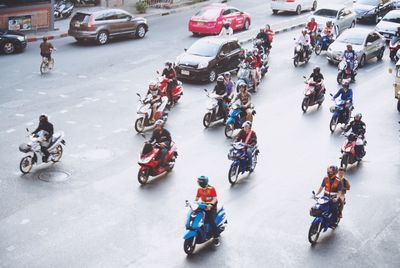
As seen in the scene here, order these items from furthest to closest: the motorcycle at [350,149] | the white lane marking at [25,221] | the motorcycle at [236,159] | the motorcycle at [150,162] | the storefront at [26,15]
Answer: the storefront at [26,15], the motorcycle at [350,149], the motorcycle at [236,159], the motorcycle at [150,162], the white lane marking at [25,221]

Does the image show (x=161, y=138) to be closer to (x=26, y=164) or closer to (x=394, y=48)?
(x=26, y=164)

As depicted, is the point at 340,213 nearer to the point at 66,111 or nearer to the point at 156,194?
the point at 156,194

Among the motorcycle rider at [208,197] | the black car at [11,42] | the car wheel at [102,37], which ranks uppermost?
the motorcycle rider at [208,197]

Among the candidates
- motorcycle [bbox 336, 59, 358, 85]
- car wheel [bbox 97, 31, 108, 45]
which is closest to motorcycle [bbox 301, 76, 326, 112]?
motorcycle [bbox 336, 59, 358, 85]

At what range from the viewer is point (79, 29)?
3128 cm

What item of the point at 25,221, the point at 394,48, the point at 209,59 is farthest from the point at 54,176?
the point at 394,48

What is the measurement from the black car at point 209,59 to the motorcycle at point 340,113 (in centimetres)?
674

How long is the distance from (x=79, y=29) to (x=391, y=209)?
66.8ft

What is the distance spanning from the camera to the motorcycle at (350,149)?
17.5 meters

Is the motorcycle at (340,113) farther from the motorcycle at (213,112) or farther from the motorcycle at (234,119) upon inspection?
the motorcycle at (213,112)

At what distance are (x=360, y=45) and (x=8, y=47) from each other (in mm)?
15963

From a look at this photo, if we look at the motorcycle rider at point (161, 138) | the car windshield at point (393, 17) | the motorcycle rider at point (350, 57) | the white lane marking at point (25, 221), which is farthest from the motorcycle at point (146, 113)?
the car windshield at point (393, 17)

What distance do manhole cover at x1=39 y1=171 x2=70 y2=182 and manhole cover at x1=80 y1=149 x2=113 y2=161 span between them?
3.85ft

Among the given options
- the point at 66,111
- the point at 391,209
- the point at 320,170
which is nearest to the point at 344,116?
the point at 320,170
